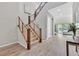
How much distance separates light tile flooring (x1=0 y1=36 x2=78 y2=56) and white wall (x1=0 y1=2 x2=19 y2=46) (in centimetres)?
15

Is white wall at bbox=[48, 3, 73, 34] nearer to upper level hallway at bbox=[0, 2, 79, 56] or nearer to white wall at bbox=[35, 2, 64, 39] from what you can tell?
upper level hallway at bbox=[0, 2, 79, 56]

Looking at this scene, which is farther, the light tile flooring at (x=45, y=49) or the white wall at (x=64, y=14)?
the white wall at (x=64, y=14)

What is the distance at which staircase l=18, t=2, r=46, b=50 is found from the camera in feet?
6.68

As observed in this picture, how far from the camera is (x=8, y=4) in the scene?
1937 mm

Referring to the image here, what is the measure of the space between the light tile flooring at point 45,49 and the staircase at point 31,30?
11cm

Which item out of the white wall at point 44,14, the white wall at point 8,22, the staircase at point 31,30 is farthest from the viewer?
the white wall at point 44,14

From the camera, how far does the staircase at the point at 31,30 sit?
204 cm

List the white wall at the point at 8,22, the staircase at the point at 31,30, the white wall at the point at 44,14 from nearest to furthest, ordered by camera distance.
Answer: the white wall at the point at 8,22 < the staircase at the point at 31,30 < the white wall at the point at 44,14

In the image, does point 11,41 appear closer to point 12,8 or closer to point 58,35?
point 12,8

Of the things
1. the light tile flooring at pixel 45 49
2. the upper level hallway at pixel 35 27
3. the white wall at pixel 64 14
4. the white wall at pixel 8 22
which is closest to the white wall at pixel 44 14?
the upper level hallway at pixel 35 27

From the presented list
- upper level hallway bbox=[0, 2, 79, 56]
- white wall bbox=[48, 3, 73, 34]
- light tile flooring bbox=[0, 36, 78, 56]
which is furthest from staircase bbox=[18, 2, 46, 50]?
white wall bbox=[48, 3, 73, 34]

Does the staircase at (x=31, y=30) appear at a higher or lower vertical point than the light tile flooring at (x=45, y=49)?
higher

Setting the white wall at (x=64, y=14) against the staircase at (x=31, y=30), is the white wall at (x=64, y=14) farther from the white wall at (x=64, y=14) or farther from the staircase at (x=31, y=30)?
the staircase at (x=31, y=30)

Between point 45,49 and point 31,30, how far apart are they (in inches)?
18.7
